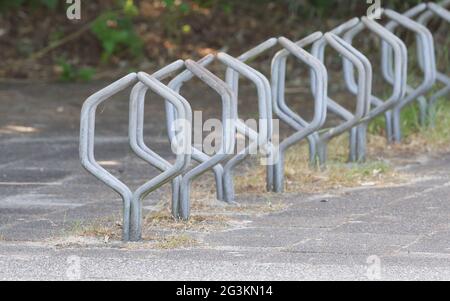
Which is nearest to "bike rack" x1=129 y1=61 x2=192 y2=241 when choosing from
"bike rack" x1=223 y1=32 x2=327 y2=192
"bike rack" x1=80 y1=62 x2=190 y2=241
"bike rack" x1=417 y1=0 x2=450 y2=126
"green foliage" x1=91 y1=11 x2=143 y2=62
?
"bike rack" x1=80 y1=62 x2=190 y2=241

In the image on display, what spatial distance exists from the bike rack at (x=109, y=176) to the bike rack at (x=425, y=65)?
11.6 feet

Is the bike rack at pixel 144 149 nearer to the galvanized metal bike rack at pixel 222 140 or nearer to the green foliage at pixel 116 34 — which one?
the galvanized metal bike rack at pixel 222 140

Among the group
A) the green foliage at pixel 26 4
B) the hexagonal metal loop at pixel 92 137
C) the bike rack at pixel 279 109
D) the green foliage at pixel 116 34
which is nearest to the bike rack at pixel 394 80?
the bike rack at pixel 279 109

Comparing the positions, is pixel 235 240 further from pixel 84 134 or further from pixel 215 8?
pixel 215 8

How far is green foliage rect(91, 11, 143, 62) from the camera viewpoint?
14.2m

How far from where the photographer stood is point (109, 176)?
6.65 meters

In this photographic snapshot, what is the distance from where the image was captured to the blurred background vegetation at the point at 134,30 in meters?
14.2

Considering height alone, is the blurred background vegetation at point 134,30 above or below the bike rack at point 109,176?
above

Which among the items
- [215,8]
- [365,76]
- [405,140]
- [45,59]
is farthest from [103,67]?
[365,76]

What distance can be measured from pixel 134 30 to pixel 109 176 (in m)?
8.51

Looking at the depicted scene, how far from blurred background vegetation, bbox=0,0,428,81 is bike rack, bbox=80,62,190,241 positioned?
7039 millimetres

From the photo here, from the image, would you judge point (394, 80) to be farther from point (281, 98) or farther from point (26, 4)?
point (26, 4)

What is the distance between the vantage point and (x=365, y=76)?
8.48m

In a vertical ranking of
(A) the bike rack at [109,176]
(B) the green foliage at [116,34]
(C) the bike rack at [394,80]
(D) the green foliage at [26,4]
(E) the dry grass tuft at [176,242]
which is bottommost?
(E) the dry grass tuft at [176,242]
